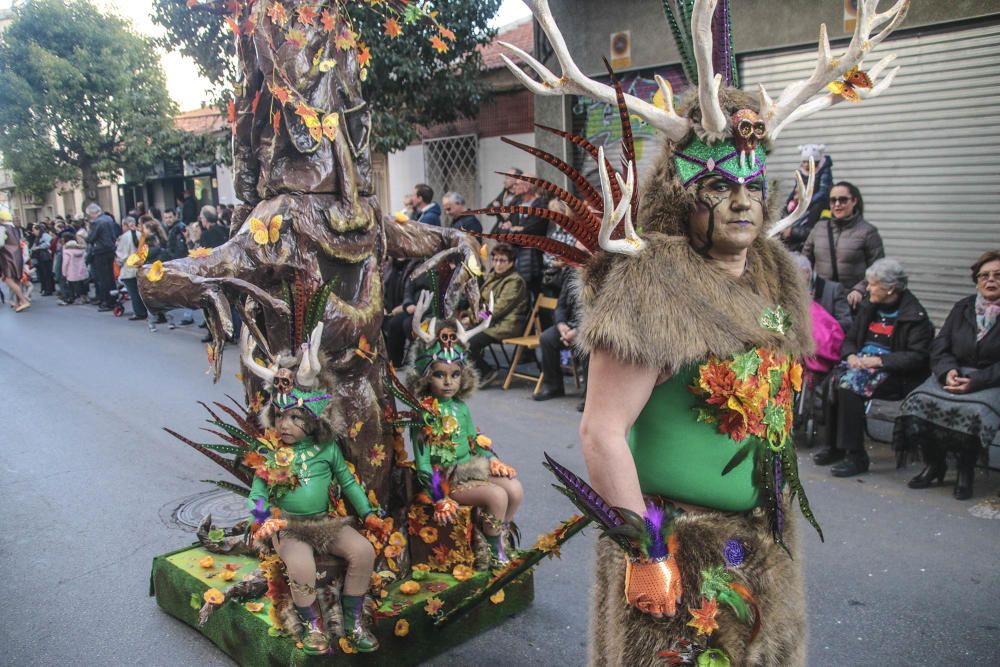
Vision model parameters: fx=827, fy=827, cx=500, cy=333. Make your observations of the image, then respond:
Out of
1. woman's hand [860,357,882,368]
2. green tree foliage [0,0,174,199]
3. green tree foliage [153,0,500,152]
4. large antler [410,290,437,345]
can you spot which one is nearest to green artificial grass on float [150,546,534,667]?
large antler [410,290,437,345]

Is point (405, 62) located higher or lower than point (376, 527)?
higher

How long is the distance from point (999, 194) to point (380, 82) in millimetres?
7273

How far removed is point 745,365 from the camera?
2.12 metres

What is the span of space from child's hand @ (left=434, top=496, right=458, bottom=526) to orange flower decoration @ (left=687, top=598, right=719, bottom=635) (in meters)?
1.78

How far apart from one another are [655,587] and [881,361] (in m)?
4.36

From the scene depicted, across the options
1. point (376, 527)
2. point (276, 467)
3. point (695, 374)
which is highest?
point (695, 374)

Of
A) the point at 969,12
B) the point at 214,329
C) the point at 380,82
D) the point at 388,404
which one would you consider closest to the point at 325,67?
the point at 214,329

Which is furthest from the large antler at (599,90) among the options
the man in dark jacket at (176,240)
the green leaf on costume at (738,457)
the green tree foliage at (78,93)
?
the green tree foliage at (78,93)

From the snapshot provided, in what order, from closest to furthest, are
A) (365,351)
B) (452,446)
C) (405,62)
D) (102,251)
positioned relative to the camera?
(365,351) → (452,446) → (405,62) → (102,251)

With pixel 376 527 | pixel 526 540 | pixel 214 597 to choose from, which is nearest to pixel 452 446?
pixel 376 527

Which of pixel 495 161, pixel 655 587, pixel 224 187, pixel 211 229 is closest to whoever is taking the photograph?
pixel 655 587

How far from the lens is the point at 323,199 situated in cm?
355

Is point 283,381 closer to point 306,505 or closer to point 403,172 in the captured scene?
point 306,505

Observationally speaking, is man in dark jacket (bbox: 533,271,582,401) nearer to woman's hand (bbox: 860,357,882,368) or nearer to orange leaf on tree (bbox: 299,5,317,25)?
woman's hand (bbox: 860,357,882,368)
